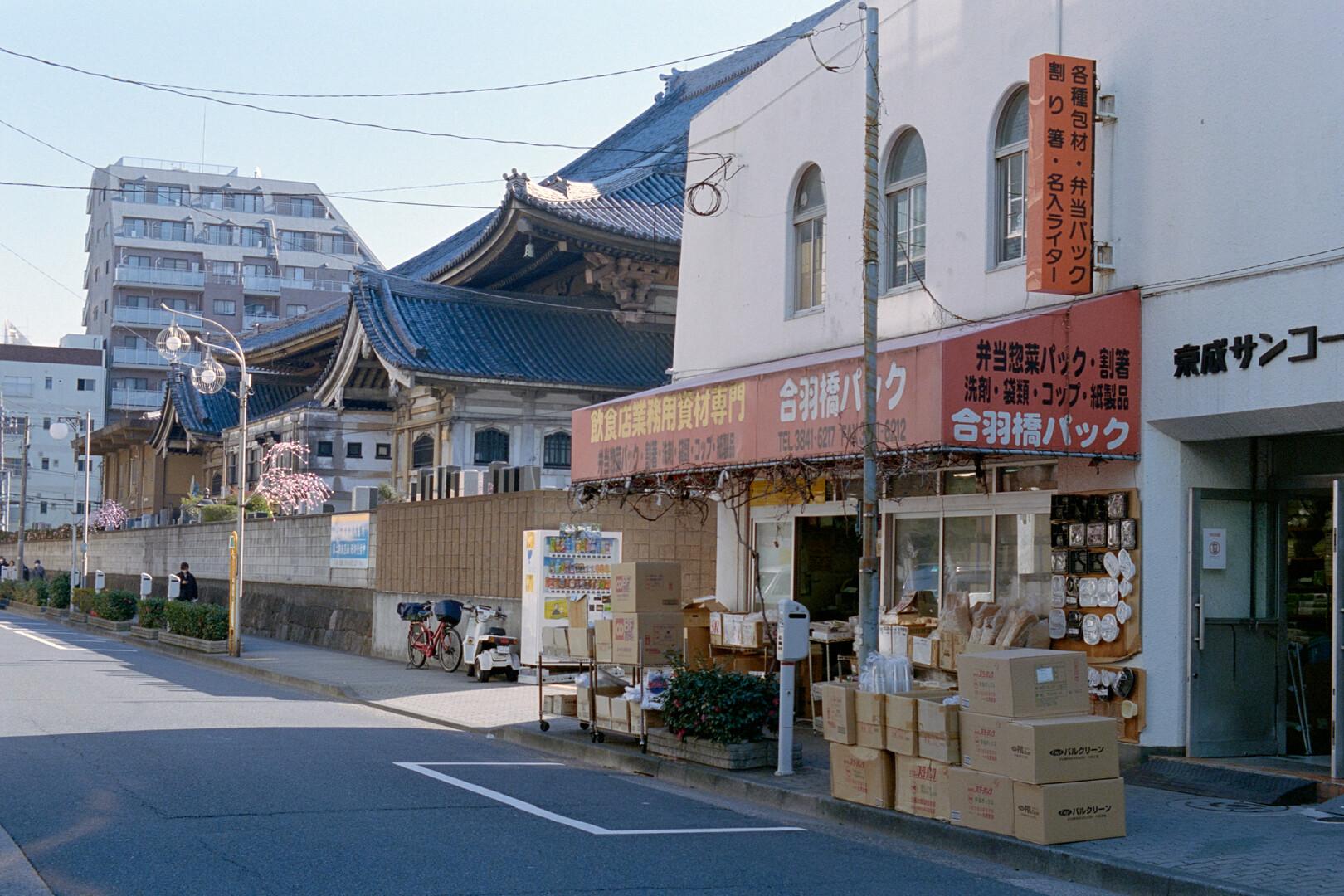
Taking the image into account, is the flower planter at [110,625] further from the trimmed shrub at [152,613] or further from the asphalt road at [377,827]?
the asphalt road at [377,827]

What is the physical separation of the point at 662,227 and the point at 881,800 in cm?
2068

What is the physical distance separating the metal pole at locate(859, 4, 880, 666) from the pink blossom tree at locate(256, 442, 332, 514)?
2482 centimetres

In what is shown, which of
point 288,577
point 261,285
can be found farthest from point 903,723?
point 261,285

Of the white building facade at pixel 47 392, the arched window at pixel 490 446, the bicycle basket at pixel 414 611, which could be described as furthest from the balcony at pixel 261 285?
the bicycle basket at pixel 414 611

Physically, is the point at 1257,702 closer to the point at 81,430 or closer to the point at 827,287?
the point at 827,287

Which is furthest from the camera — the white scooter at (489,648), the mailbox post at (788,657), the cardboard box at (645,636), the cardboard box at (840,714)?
the white scooter at (489,648)

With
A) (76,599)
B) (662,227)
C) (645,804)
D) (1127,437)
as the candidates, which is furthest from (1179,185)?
(76,599)

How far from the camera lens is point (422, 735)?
1432cm

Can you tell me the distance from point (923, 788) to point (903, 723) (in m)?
0.47

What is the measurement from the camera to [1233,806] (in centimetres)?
960

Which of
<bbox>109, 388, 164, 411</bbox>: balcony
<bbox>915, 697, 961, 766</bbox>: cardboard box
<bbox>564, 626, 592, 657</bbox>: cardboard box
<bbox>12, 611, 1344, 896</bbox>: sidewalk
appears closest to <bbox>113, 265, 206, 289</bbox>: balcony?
<bbox>109, 388, 164, 411</bbox>: balcony

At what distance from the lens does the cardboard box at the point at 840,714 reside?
979cm

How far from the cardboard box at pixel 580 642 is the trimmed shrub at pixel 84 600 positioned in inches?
1119

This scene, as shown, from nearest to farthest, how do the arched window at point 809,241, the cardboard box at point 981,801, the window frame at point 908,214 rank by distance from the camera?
1. the cardboard box at point 981,801
2. the window frame at point 908,214
3. the arched window at point 809,241
